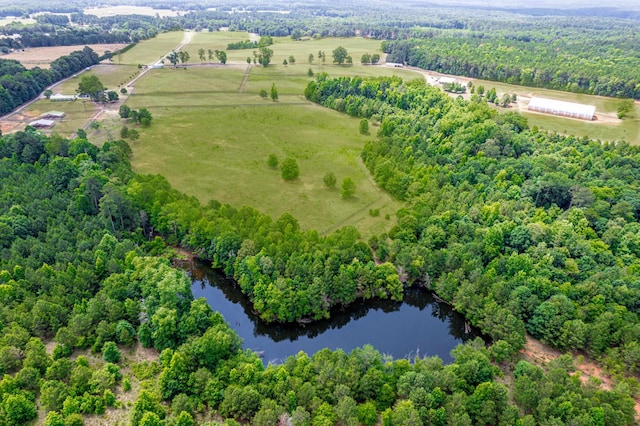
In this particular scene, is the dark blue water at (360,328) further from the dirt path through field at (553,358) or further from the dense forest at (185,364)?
the dirt path through field at (553,358)

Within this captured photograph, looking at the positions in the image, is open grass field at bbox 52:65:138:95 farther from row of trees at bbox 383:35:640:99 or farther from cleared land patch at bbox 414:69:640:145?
cleared land patch at bbox 414:69:640:145

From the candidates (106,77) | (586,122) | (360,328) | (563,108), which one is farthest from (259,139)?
(586,122)

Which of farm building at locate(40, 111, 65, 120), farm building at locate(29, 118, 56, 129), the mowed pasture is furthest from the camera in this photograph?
farm building at locate(40, 111, 65, 120)

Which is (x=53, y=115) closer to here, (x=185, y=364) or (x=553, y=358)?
(x=185, y=364)

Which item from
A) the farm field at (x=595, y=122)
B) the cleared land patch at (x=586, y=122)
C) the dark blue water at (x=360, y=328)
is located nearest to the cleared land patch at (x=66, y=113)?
the dark blue water at (x=360, y=328)

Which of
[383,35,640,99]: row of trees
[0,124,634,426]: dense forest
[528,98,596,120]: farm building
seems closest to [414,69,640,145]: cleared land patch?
[528,98,596,120]: farm building

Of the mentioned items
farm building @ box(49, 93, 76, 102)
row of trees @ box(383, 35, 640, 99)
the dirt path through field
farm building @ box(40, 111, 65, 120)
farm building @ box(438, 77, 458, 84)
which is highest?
row of trees @ box(383, 35, 640, 99)

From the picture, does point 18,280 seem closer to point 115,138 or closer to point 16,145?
point 16,145
